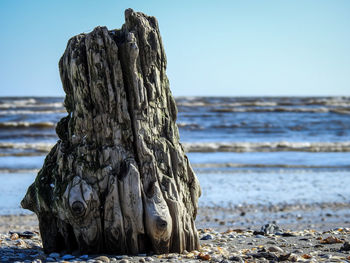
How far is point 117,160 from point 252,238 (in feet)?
8.18

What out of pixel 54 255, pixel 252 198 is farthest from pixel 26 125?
pixel 54 255

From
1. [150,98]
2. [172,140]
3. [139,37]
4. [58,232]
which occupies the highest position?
[139,37]

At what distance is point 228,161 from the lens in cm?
1584

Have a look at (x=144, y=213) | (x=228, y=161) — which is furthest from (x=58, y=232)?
(x=228, y=161)

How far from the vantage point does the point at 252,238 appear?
20.4 ft

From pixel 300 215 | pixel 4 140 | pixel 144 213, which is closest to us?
pixel 144 213

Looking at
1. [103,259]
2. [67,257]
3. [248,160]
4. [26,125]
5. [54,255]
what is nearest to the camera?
[103,259]

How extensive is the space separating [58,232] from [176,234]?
1.27m

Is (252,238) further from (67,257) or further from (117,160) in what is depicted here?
(67,257)

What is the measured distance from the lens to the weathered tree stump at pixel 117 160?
4.57 m

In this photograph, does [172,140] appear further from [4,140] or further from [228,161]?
[4,140]

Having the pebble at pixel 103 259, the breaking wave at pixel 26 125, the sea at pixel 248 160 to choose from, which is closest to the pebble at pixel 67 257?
the pebble at pixel 103 259

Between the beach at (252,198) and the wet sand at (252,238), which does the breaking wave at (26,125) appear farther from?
the wet sand at (252,238)

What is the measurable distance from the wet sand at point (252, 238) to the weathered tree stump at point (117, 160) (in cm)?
24
